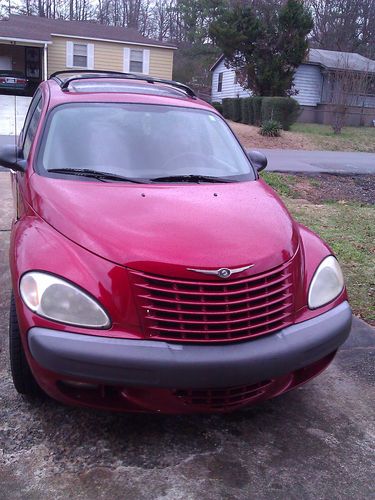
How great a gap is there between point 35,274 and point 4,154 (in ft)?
5.21

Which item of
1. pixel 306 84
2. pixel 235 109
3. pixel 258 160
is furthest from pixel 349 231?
pixel 306 84

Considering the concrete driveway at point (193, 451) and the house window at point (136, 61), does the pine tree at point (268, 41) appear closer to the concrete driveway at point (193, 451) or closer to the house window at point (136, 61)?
the house window at point (136, 61)

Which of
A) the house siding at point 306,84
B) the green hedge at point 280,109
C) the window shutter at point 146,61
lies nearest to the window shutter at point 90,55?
the window shutter at point 146,61

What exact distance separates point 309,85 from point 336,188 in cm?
2601

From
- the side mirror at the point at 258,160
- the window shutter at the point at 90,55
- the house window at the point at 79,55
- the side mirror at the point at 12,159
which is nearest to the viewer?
the side mirror at the point at 12,159

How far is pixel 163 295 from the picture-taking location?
2613mm

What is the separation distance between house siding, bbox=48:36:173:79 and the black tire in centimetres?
2735

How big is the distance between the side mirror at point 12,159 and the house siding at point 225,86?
99.9ft

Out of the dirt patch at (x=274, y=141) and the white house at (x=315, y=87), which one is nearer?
the dirt patch at (x=274, y=141)

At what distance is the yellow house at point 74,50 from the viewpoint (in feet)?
92.6

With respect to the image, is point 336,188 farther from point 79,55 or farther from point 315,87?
point 315,87

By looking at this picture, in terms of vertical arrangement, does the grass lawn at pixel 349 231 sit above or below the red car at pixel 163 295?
below

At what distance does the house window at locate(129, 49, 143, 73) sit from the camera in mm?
29625

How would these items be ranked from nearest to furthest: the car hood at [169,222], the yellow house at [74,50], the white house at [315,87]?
the car hood at [169,222], the yellow house at [74,50], the white house at [315,87]
